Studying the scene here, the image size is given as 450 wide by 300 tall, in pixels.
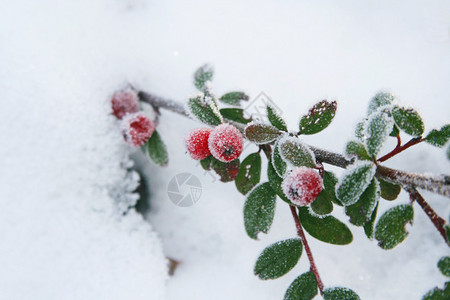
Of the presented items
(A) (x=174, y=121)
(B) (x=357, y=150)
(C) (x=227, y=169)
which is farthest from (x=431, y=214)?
(A) (x=174, y=121)

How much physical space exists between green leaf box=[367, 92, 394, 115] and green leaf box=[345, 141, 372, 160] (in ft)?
0.82

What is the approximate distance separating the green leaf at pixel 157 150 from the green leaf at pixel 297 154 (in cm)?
55

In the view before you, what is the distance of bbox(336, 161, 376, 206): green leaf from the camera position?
0.83 meters

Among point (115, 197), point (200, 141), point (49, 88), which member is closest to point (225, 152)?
point (200, 141)

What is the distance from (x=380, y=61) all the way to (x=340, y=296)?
3.04 feet

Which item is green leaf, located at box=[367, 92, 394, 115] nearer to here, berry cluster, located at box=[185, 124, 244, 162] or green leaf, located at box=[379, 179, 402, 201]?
green leaf, located at box=[379, 179, 402, 201]

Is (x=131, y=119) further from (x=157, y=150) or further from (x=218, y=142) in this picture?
(x=218, y=142)

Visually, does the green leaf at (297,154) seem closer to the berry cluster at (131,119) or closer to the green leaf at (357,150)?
the green leaf at (357,150)

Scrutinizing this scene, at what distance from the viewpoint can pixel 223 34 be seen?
1.54 m

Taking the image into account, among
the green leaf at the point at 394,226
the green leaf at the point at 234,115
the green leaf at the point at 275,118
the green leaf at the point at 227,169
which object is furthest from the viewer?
the green leaf at the point at 234,115

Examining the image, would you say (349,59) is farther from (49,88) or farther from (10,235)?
(10,235)

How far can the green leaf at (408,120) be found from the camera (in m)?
0.93

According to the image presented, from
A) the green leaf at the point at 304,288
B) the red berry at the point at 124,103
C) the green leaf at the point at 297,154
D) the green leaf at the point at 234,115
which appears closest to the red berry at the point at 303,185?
the green leaf at the point at 297,154

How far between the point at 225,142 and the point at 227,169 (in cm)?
17
